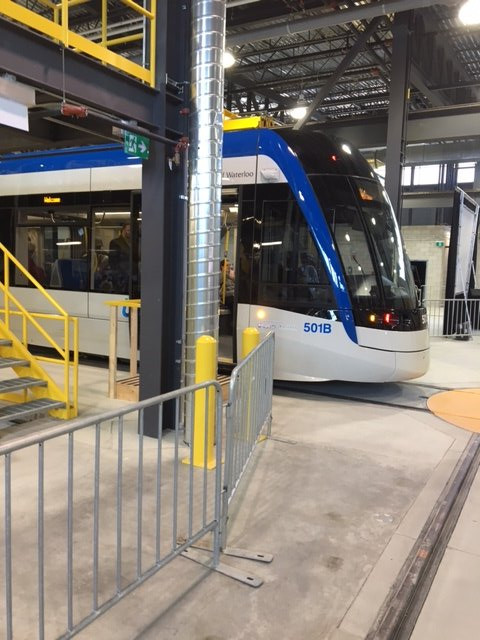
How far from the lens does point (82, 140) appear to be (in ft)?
20.0

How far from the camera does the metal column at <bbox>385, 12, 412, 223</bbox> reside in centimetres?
926

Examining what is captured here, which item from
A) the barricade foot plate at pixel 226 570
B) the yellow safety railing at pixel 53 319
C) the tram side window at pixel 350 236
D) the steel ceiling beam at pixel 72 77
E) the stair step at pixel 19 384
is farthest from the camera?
the tram side window at pixel 350 236

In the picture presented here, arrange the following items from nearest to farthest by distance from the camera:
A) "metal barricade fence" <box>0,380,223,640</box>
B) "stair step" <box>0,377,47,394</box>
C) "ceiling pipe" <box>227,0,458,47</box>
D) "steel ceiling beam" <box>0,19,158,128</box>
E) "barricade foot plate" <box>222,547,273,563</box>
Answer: "metal barricade fence" <box>0,380,223,640</box>
"barricade foot plate" <box>222,547,273,563</box>
"steel ceiling beam" <box>0,19,158,128</box>
"stair step" <box>0,377,47,394</box>
"ceiling pipe" <box>227,0,458,47</box>

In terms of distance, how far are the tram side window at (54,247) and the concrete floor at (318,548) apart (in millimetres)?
3312

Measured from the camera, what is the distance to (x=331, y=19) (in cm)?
840

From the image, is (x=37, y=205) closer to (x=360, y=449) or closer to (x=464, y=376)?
(x=360, y=449)

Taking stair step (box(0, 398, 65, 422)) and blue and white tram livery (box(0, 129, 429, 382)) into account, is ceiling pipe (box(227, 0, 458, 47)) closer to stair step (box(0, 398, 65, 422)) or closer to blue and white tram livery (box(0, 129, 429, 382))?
blue and white tram livery (box(0, 129, 429, 382))

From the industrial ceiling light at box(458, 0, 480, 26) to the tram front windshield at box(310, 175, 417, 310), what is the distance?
308 centimetres

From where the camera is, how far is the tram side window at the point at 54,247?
7961 millimetres

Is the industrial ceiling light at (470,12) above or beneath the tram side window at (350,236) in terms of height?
above

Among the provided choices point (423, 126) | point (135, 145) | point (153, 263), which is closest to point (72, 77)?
point (135, 145)

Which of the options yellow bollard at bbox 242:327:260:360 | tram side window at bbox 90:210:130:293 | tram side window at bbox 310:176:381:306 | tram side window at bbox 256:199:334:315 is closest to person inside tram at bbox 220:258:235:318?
tram side window at bbox 256:199:334:315

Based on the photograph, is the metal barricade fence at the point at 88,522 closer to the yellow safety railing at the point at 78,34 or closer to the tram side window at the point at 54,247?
the yellow safety railing at the point at 78,34

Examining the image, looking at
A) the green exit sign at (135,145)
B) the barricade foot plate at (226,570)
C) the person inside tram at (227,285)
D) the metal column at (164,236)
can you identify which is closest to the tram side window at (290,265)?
the person inside tram at (227,285)
